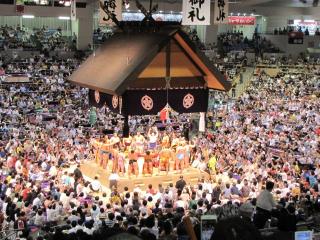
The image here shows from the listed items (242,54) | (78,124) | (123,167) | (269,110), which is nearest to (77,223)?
(123,167)

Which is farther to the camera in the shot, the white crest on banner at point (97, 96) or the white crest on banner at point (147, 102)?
the white crest on banner at point (97, 96)

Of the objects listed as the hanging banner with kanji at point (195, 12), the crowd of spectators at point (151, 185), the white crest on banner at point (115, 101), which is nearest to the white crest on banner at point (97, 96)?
→ the white crest on banner at point (115, 101)

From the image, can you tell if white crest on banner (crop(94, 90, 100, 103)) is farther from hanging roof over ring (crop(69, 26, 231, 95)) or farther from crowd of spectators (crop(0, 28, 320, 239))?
crowd of spectators (crop(0, 28, 320, 239))

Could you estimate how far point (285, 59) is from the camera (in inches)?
1049

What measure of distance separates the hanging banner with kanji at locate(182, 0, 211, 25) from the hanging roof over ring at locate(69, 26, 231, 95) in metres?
0.36

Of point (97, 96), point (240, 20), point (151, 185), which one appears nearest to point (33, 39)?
point (240, 20)

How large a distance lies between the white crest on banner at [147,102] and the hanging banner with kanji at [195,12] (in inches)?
65.3

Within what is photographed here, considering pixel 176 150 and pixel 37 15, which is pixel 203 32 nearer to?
pixel 37 15

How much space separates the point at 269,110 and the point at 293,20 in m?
12.6

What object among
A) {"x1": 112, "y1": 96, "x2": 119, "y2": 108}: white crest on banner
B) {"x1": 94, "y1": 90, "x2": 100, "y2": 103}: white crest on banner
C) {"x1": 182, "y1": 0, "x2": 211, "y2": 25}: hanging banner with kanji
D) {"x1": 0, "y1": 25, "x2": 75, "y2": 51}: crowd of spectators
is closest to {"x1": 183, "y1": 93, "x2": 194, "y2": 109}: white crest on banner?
{"x1": 112, "y1": 96, "x2": 119, "y2": 108}: white crest on banner

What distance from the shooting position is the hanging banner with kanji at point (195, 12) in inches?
381

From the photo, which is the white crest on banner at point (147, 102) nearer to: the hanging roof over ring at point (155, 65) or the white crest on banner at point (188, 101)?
the hanging roof over ring at point (155, 65)

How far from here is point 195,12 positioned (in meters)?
9.71

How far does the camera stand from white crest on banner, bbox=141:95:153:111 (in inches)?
399
